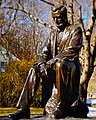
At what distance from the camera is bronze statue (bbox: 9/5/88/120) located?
19.8 feet

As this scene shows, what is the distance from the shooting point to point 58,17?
6551 millimetres

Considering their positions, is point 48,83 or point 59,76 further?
point 48,83

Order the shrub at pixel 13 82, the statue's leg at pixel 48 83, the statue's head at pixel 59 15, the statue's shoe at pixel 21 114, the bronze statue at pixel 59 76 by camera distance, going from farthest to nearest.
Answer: the shrub at pixel 13 82 → the statue's head at pixel 59 15 → the statue's leg at pixel 48 83 → the bronze statue at pixel 59 76 → the statue's shoe at pixel 21 114

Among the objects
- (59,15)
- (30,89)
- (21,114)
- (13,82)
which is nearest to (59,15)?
(59,15)

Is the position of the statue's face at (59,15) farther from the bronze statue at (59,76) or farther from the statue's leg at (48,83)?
the statue's leg at (48,83)

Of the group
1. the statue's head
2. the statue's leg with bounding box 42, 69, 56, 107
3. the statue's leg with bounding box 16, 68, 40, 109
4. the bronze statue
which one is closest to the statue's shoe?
the bronze statue

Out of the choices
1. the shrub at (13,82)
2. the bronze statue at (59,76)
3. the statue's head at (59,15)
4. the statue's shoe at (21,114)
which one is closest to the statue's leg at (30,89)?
the bronze statue at (59,76)

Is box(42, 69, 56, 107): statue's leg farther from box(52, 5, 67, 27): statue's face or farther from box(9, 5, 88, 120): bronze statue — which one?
box(52, 5, 67, 27): statue's face

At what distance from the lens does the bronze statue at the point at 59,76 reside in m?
6.03

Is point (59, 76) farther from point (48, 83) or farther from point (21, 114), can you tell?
point (21, 114)

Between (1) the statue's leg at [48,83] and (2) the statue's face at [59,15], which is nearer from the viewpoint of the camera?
(1) the statue's leg at [48,83]

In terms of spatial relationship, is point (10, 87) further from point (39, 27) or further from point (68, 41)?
point (68, 41)

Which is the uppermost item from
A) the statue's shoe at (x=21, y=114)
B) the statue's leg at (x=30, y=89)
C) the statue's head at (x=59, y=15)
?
the statue's head at (x=59, y=15)

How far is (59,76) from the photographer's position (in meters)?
6.02
